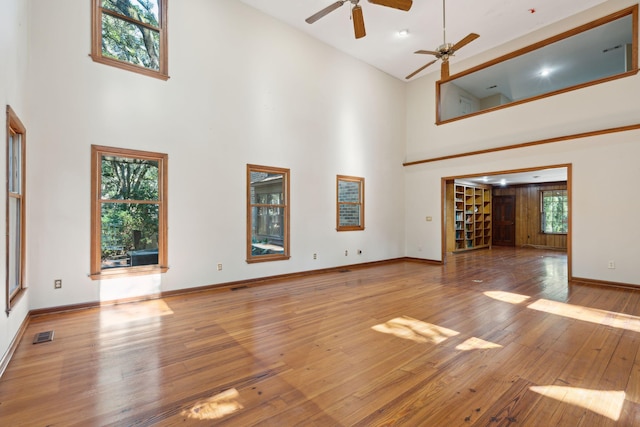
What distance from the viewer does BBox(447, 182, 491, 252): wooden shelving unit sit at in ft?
31.9

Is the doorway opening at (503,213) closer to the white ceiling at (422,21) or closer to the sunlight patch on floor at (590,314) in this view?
the white ceiling at (422,21)

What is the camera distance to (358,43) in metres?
6.71

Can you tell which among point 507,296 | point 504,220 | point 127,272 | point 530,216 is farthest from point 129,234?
point 530,216

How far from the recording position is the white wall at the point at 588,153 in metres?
5.07

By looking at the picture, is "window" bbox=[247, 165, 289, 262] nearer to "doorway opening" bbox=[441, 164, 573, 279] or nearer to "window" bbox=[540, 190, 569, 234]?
"doorway opening" bbox=[441, 164, 573, 279]

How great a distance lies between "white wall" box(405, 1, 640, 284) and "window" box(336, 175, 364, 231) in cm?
248

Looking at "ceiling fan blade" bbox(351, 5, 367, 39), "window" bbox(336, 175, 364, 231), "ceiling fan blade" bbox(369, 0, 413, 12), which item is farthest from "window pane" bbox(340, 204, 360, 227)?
"ceiling fan blade" bbox(369, 0, 413, 12)

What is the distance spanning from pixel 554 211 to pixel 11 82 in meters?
14.4

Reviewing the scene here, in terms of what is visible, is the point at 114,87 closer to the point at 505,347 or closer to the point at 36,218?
the point at 36,218

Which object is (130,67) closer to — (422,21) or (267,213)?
(267,213)

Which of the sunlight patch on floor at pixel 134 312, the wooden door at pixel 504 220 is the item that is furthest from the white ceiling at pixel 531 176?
the sunlight patch on floor at pixel 134 312

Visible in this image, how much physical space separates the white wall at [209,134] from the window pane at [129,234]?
23 cm

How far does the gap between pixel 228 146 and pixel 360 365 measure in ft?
13.6

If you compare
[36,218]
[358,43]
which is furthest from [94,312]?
[358,43]
